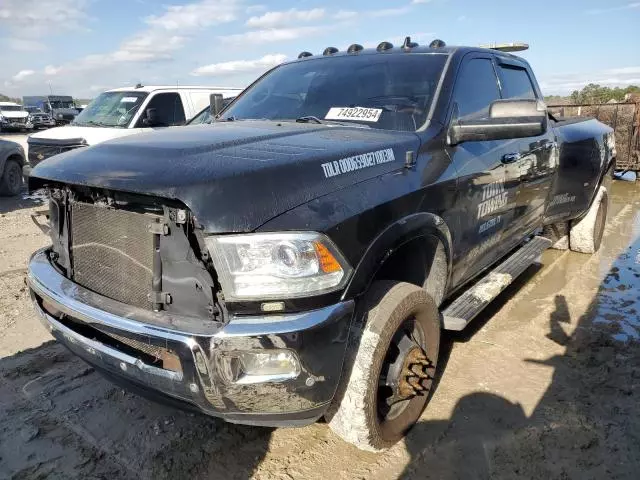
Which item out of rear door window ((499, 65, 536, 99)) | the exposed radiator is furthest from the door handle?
the exposed radiator

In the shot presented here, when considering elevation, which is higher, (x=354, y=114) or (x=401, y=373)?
(x=354, y=114)

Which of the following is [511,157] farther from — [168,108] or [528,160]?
[168,108]

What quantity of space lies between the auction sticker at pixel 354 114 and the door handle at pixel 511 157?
3.49 ft

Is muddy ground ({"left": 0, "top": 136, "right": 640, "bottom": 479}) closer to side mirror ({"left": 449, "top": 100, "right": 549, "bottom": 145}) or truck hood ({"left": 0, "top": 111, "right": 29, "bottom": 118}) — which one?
side mirror ({"left": 449, "top": 100, "right": 549, "bottom": 145})

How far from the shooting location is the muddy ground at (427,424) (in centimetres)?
256

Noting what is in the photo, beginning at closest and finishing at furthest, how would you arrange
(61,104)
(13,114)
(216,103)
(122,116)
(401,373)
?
(401,373), (216,103), (122,116), (13,114), (61,104)

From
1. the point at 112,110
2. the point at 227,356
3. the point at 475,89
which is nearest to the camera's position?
the point at 227,356

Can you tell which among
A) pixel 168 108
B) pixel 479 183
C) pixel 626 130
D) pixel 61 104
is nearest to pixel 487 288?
pixel 479 183

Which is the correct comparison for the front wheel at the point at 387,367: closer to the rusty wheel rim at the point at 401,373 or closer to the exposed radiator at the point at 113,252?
the rusty wheel rim at the point at 401,373

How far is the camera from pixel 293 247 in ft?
6.52

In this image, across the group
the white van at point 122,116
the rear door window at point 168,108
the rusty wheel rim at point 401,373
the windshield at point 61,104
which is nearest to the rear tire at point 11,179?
the white van at point 122,116

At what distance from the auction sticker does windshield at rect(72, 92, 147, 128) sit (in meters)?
6.68

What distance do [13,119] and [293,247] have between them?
34899mm

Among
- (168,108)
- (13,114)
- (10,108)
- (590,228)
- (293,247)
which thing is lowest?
(590,228)
